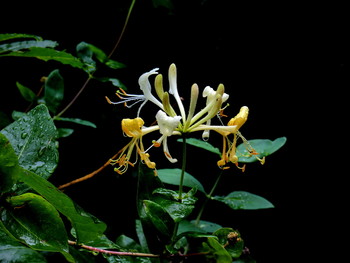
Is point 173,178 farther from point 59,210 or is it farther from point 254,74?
point 254,74

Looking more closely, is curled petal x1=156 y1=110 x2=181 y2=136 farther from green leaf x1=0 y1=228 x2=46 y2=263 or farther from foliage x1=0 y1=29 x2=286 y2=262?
green leaf x1=0 y1=228 x2=46 y2=263

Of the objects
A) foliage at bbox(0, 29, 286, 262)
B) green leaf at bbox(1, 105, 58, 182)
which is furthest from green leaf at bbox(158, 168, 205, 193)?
green leaf at bbox(1, 105, 58, 182)

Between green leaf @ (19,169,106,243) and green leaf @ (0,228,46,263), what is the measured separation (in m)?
0.06

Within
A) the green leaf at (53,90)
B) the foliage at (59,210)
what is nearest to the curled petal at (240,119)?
the foliage at (59,210)

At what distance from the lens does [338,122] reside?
138 centimetres

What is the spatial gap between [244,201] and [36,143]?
51 cm

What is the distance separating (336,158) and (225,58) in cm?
60

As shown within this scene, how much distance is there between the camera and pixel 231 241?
2.18 feet

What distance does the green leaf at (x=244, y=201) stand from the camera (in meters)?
0.81

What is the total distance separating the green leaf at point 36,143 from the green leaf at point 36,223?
0.30 ft

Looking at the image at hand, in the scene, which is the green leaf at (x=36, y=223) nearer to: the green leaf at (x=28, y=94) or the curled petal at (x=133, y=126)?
the curled petal at (x=133, y=126)

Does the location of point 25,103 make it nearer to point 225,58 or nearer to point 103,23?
point 103,23

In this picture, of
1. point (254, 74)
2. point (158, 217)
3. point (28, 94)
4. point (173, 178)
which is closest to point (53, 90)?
point (28, 94)

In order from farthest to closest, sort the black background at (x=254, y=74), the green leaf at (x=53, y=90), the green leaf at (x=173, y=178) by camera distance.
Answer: the black background at (x=254, y=74), the green leaf at (x=53, y=90), the green leaf at (x=173, y=178)
